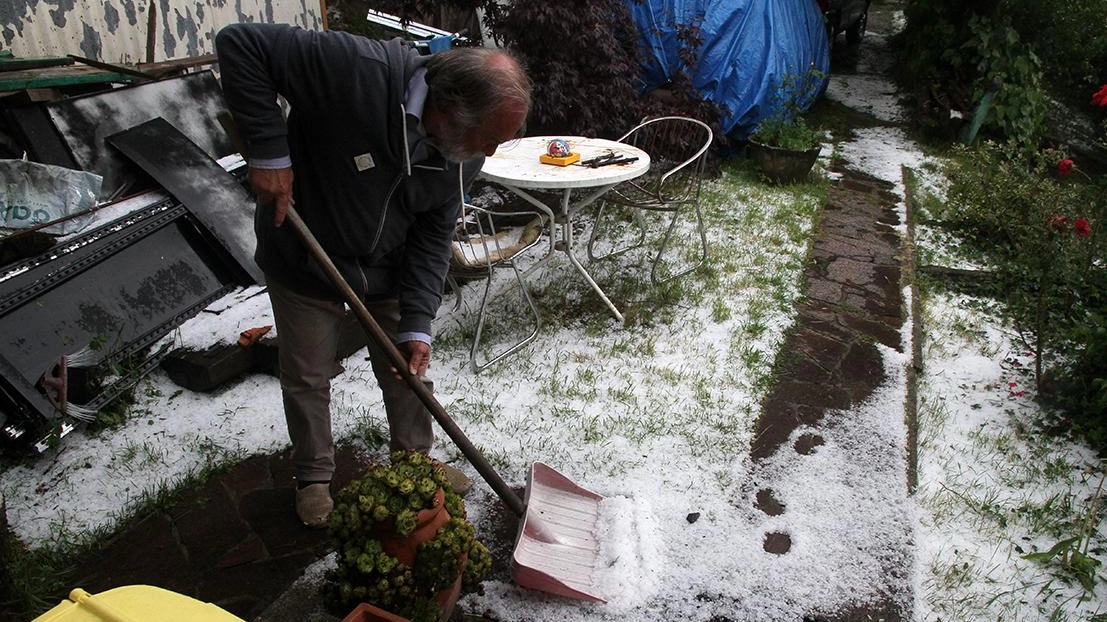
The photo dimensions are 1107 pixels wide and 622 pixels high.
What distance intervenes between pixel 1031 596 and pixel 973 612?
11.0 inches

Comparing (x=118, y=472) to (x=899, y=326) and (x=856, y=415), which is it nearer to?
(x=856, y=415)

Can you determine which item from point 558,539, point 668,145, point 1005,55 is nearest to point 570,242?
point 558,539

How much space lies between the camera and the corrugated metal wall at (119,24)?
377cm

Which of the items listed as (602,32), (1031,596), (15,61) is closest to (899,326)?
(1031,596)

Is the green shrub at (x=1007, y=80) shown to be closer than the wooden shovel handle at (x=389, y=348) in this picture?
No

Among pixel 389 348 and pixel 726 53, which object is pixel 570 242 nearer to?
pixel 389 348

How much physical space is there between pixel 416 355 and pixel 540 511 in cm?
74

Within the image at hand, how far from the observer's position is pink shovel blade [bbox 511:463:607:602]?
7.24 feet

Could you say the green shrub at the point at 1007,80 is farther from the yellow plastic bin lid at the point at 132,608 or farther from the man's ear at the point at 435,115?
the yellow plastic bin lid at the point at 132,608

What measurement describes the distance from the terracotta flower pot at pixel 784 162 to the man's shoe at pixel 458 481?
194 inches

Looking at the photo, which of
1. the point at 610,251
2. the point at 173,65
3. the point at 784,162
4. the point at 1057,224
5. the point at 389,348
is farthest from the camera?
the point at 784,162

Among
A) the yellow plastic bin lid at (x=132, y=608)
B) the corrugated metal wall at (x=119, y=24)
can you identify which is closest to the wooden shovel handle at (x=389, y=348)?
the yellow plastic bin lid at (x=132, y=608)

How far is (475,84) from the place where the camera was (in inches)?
71.8

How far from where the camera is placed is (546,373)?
3.51m
